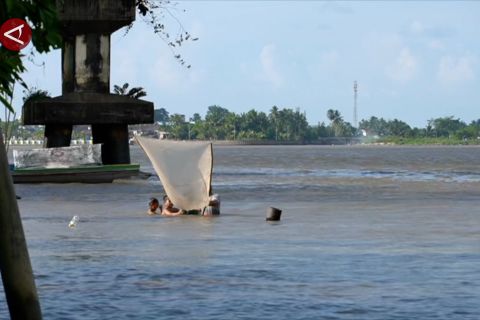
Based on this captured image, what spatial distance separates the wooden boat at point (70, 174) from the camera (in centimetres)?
6562

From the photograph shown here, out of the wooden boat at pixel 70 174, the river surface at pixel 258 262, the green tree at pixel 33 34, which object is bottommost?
the river surface at pixel 258 262

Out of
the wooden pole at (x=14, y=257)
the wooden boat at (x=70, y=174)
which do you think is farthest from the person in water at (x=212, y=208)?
the wooden pole at (x=14, y=257)

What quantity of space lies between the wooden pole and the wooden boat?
175ft

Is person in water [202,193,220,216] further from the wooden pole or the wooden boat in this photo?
the wooden pole

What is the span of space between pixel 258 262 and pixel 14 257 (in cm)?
1312

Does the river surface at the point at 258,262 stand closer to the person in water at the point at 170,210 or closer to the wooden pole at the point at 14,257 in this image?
the person in water at the point at 170,210

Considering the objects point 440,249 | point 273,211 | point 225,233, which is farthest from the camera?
point 273,211

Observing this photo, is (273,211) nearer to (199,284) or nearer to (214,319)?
(199,284)

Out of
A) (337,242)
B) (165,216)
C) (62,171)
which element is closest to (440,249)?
(337,242)

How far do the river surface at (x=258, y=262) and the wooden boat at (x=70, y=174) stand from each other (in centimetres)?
1729

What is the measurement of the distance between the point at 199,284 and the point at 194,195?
20.1m

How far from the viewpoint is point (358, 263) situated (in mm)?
24891

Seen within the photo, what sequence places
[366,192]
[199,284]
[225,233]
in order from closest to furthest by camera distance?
[199,284] < [225,233] < [366,192]

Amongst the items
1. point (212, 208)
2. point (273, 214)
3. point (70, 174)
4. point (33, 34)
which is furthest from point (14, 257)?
point (70, 174)
